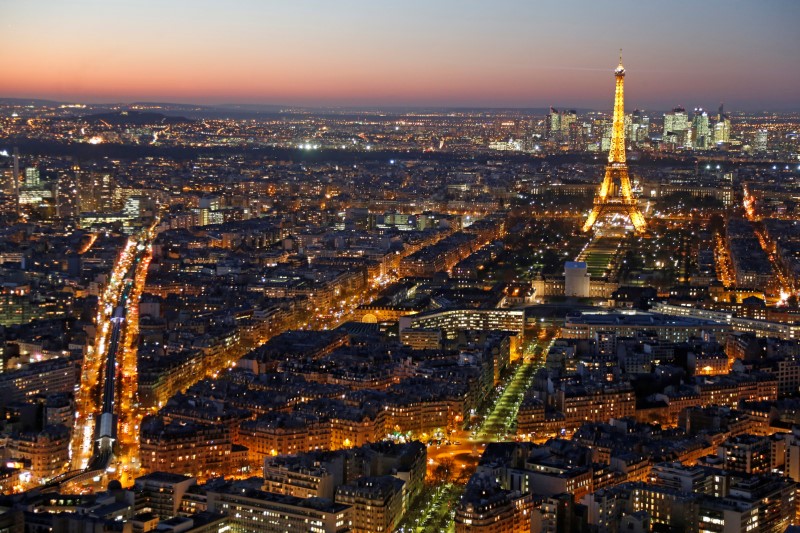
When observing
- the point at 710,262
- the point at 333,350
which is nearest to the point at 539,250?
the point at 710,262

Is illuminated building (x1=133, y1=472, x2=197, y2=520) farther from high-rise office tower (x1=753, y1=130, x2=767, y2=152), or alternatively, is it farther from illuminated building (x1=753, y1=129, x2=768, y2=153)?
high-rise office tower (x1=753, y1=130, x2=767, y2=152)

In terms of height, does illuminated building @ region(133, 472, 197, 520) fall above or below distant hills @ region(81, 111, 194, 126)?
below

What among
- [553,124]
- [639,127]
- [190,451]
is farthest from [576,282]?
[553,124]

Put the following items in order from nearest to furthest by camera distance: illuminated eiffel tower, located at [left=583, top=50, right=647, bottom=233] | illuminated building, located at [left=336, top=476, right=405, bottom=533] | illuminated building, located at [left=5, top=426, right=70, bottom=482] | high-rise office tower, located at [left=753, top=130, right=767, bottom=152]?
illuminated building, located at [left=336, top=476, right=405, bottom=533] < illuminated building, located at [left=5, top=426, right=70, bottom=482] < illuminated eiffel tower, located at [left=583, top=50, right=647, bottom=233] < high-rise office tower, located at [left=753, top=130, right=767, bottom=152]

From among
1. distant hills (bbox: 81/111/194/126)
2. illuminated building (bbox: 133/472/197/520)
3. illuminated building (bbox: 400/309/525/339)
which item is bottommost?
illuminated building (bbox: 400/309/525/339)

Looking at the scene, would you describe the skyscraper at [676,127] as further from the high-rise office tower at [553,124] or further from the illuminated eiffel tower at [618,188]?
the illuminated eiffel tower at [618,188]

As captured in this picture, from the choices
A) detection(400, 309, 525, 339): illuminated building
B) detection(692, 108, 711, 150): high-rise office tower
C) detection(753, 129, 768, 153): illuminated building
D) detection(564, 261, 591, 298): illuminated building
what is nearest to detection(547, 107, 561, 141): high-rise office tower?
detection(692, 108, 711, 150): high-rise office tower

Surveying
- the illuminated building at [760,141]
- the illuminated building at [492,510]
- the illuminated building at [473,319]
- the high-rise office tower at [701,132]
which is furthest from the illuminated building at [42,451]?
the high-rise office tower at [701,132]

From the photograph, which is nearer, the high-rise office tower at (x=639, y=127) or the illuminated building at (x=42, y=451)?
the illuminated building at (x=42, y=451)

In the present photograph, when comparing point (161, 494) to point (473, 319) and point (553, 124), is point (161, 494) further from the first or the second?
point (553, 124)
